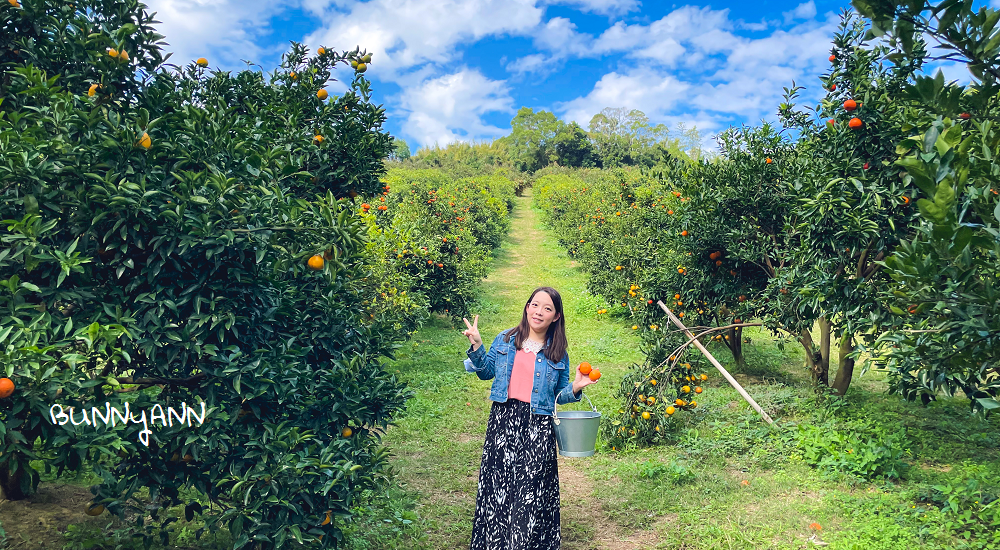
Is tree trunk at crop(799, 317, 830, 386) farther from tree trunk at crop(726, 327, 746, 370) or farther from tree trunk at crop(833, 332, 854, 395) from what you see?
tree trunk at crop(726, 327, 746, 370)

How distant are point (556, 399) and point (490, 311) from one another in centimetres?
868

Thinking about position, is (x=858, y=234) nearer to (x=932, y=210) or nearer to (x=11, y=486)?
(x=932, y=210)

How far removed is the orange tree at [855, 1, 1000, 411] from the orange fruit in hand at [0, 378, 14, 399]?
2867 millimetres

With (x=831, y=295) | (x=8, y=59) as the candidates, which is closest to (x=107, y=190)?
(x=8, y=59)

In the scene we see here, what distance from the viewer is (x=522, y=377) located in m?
3.68

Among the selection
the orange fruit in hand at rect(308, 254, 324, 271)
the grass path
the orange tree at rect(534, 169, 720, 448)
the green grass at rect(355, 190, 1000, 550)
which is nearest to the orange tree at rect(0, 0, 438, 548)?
Result: the orange fruit in hand at rect(308, 254, 324, 271)

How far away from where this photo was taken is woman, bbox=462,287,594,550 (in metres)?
3.60

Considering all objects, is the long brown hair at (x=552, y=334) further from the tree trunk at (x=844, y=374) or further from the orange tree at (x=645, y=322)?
the tree trunk at (x=844, y=374)

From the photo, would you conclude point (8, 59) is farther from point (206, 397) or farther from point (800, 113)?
point (800, 113)

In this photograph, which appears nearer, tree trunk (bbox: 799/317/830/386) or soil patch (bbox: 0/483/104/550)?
soil patch (bbox: 0/483/104/550)

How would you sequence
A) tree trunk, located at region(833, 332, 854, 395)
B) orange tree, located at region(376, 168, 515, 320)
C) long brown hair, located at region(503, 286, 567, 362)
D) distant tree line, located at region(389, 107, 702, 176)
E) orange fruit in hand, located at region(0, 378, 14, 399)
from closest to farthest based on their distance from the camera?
1. orange fruit in hand, located at region(0, 378, 14, 399)
2. long brown hair, located at region(503, 286, 567, 362)
3. tree trunk, located at region(833, 332, 854, 395)
4. orange tree, located at region(376, 168, 515, 320)
5. distant tree line, located at region(389, 107, 702, 176)

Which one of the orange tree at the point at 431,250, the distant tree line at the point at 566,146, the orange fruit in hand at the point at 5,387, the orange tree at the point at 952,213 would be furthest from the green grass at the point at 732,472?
the distant tree line at the point at 566,146

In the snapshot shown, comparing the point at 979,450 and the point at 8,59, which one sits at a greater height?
the point at 8,59

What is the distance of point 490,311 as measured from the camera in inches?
486
